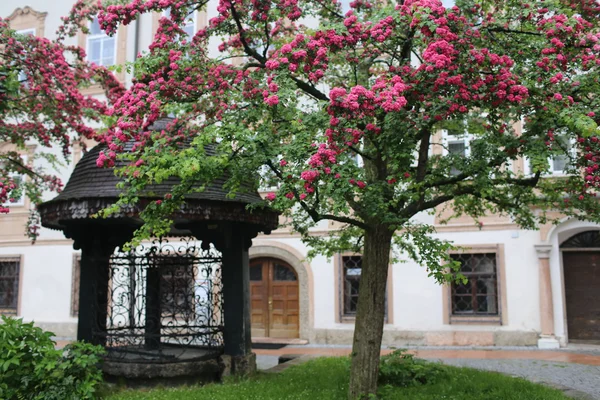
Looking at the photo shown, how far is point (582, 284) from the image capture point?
13773mm

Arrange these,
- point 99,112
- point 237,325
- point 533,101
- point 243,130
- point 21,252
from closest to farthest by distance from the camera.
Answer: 1. point 243,130
2. point 533,101
3. point 237,325
4. point 99,112
5. point 21,252

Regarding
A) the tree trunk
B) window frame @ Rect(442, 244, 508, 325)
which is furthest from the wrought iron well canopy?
window frame @ Rect(442, 244, 508, 325)

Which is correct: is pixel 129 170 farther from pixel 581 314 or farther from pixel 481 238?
pixel 581 314

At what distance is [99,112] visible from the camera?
9883mm

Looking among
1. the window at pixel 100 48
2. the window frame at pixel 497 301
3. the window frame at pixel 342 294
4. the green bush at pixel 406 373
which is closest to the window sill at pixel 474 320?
the window frame at pixel 497 301

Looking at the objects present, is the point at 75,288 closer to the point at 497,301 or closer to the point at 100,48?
the point at 100,48

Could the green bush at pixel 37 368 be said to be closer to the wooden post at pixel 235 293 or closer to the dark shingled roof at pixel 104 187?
the dark shingled roof at pixel 104 187

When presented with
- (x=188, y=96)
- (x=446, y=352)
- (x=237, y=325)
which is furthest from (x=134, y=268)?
(x=446, y=352)

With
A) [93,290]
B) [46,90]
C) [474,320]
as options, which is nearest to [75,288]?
[46,90]

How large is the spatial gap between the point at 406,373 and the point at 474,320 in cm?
652

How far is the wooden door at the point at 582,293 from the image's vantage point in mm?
13570

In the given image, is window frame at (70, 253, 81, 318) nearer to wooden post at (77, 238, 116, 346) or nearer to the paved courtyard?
the paved courtyard

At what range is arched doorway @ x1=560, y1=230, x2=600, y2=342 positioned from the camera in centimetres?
1359

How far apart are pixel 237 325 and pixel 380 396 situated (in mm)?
2079
